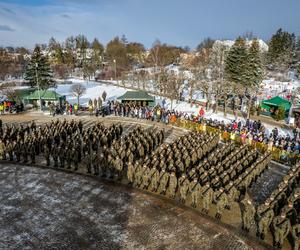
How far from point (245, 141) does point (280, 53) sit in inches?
2081

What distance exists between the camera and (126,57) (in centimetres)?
7894

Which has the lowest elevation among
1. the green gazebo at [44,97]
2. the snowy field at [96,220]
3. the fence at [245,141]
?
the snowy field at [96,220]

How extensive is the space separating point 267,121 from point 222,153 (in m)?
14.8

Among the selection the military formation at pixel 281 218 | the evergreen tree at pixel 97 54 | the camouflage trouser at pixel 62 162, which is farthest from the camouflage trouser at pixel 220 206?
the evergreen tree at pixel 97 54

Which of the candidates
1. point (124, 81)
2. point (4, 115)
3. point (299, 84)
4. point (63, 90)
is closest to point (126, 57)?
point (124, 81)

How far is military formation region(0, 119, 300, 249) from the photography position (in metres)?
10.0

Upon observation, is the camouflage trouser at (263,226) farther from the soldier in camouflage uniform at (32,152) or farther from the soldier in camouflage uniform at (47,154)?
the soldier in camouflage uniform at (32,152)

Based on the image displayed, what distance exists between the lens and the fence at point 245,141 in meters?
17.0

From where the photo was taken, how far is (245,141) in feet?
62.6

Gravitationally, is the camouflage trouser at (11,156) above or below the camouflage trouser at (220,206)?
below

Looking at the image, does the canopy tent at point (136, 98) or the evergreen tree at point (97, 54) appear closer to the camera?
the canopy tent at point (136, 98)

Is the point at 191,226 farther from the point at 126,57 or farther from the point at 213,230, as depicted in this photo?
the point at 126,57

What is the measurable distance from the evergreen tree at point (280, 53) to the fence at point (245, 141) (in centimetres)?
4290

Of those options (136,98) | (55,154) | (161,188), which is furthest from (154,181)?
(136,98)
